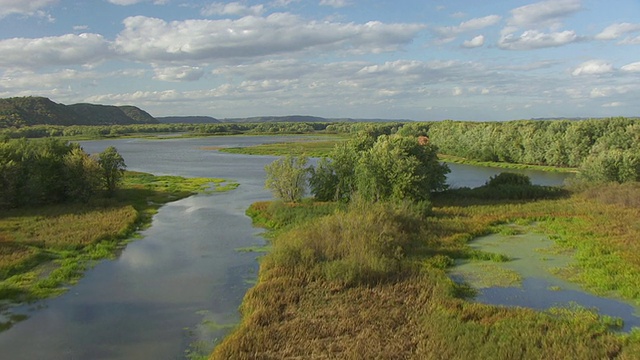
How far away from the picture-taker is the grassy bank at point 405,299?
14.8 m

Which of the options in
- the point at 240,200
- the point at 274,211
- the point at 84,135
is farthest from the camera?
the point at 84,135

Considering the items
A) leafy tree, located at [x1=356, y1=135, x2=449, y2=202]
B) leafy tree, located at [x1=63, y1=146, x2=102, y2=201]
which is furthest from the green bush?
leafy tree, located at [x1=63, y1=146, x2=102, y2=201]

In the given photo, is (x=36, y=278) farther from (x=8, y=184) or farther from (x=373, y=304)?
(x=8, y=184)

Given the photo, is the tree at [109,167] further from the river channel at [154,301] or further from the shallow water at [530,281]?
the shallow water at [530,281]

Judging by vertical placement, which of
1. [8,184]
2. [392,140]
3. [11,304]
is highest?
[392,140]

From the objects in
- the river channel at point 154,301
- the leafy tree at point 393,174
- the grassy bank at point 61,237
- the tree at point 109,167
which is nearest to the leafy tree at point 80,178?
the grassy bank at point 61,237

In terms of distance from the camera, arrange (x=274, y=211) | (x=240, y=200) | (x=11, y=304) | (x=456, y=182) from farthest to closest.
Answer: (x=456, y=182) → (x=240, y=200) → (x=274, y=211) → (x=11, y=304)

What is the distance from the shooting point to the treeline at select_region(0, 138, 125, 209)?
40.0 meters

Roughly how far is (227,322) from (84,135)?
532ft

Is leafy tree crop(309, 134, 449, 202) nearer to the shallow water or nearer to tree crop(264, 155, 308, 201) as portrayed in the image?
tree crop(264, 155, 308, 201)

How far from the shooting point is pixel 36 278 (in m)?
23.1

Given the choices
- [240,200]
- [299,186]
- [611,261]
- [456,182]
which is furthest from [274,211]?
[456,182]

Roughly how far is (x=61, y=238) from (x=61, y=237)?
0.88ft

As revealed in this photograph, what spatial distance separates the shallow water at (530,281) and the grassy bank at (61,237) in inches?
746
